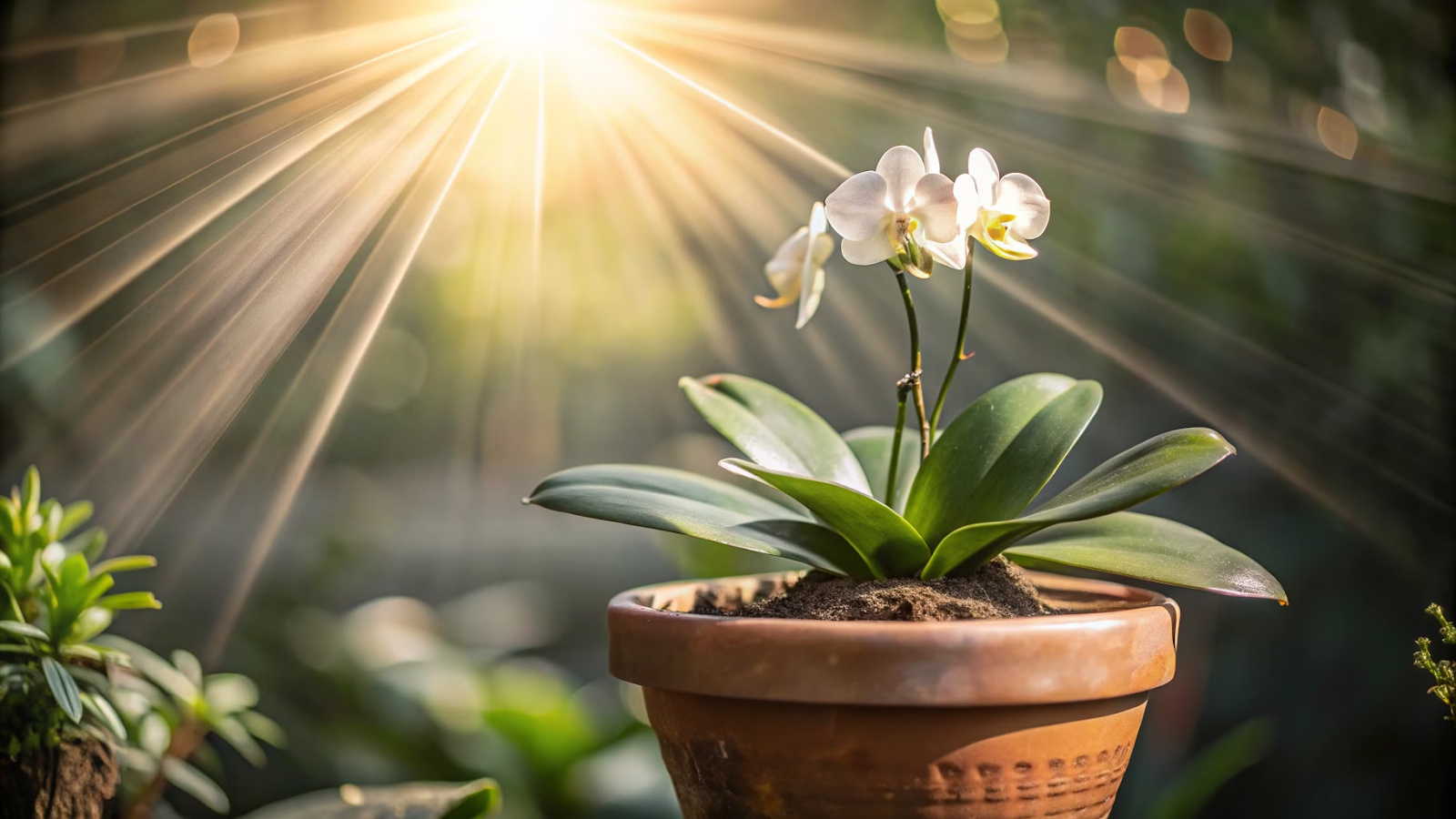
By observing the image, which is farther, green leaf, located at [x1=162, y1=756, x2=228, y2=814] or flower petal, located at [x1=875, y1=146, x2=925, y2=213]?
green leaf, located at [x1=162, y1=756, x2=228, y2=814]

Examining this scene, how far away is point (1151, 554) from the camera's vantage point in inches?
26.1

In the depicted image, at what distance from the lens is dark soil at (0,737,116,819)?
0.68m

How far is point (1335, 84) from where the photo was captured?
1.34m

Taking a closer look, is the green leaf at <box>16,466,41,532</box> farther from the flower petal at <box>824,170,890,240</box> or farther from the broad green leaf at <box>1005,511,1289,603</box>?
the broad green leaf at <box>1005,511,1289,603</box>

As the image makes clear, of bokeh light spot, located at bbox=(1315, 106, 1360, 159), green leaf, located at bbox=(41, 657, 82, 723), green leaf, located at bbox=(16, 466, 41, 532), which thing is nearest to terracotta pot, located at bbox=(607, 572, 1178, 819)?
green leaf, located at bbox=(41, 657, 82, 723)

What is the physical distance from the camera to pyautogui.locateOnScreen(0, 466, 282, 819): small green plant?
678 mm

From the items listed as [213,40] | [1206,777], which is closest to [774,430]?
[1206,777]

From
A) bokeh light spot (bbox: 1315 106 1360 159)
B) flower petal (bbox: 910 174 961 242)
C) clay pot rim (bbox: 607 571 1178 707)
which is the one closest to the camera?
clay pot rim (bbox: 607 571 1178 707)

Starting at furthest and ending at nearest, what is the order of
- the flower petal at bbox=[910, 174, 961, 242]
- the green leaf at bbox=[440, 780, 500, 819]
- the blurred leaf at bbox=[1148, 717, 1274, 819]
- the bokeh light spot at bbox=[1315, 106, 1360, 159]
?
the bokeh light spot at bbox=[1315, 106, 1360, 159] → the blurred leaf at bbox=[1148, 717, 1274, 819] → the green leaf at bbox=[440, 780, 500, 819] → the flower petal at bbox=[910, 174, 961, 242]

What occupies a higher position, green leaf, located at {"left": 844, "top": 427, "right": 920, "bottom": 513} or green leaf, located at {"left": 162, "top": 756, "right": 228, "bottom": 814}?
green leaf, located at {"left": 844, "top": 427, "right": 920, "bottom": 513}

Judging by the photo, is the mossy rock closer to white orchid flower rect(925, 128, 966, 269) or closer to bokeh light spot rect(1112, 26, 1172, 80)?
white orchid flower rect(925, 128, 966, 269)

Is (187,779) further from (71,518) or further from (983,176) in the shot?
(983,176)

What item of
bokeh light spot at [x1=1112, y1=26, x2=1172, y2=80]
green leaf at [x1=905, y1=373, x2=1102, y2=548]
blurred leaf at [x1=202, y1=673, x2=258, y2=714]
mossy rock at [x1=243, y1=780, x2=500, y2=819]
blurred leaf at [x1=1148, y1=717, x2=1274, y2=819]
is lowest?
blurred leaf at [x1=1148, y1=717, x2=1274, y2=819]

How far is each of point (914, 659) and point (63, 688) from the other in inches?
22.4
